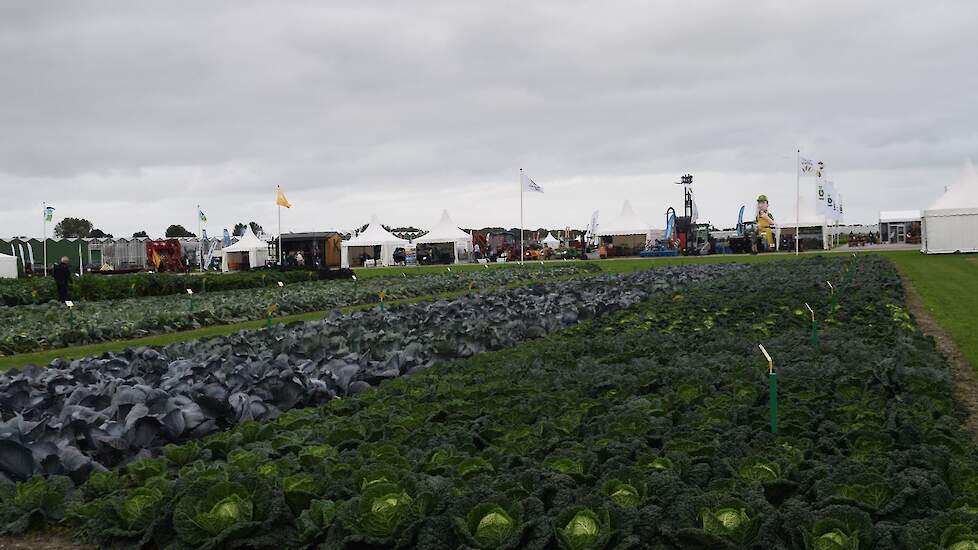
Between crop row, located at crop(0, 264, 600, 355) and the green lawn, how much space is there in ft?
42.6

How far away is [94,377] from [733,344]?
784 cm

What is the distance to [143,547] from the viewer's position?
5188 millimetres

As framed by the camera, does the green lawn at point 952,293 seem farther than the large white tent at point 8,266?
No

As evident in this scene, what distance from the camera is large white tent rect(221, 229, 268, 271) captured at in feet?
207

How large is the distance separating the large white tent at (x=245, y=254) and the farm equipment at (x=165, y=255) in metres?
3.73

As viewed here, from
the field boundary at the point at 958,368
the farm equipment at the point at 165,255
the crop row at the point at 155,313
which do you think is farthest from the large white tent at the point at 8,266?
the field boundary at the point at 958,368

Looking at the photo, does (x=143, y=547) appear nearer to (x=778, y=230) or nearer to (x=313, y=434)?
(x=313, y=434)

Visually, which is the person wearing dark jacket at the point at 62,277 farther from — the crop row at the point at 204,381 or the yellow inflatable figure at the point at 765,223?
the yellow inflatable figure at the point at 765,223

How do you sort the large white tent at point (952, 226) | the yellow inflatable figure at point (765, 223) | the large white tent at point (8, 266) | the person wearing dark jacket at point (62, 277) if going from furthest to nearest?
the yellow inflatable figure at point (765, 223) < the large white tent at point (952, 226) < the large white tent at point (8, 266) < the person wearing dark jacket at point (62, 277)

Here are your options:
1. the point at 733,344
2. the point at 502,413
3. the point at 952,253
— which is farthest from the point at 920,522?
the point at 952,253

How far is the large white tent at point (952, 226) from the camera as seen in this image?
46469mm

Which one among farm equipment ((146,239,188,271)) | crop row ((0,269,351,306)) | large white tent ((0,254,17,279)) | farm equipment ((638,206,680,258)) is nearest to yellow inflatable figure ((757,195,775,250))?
farm equipment ((638,206,680,258))

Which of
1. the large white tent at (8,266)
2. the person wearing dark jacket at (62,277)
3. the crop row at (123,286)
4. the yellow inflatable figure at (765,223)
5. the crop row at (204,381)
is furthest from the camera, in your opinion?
the yellow inflatable figure at (765,223)

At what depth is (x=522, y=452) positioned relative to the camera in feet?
19.5
